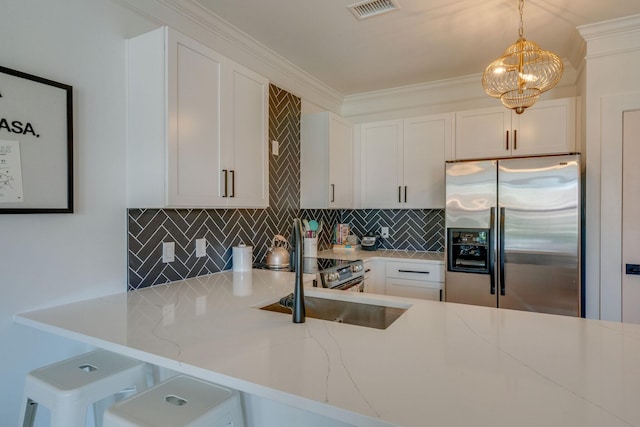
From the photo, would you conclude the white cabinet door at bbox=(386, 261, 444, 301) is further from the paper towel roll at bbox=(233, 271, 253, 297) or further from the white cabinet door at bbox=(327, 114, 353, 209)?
the paper towel roll at bbox=(233, 271, 253, 297)

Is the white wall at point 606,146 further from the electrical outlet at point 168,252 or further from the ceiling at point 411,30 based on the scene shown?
the electrical outlet at point 168,252

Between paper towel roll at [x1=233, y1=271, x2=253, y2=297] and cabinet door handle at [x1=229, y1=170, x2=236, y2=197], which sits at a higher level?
cabinet door handle at [x1=229, y1=170, x2=236, y2=197]

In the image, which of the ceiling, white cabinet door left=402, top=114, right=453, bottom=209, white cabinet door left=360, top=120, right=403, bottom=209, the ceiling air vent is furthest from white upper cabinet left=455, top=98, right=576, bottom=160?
the ceiling air vent

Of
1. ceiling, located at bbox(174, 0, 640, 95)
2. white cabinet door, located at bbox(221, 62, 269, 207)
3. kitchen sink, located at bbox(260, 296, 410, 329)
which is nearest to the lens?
kitchen sink, located at bbox(260, 296, 410, 329)

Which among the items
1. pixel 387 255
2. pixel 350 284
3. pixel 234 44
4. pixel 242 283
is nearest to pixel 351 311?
pixel 242 283

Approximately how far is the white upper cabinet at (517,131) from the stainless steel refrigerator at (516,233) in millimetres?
443

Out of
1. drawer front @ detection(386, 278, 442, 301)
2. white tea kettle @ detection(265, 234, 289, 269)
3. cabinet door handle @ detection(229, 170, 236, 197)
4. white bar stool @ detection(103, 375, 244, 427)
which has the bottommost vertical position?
drawer front @ detection(386, 278, 442, 301)

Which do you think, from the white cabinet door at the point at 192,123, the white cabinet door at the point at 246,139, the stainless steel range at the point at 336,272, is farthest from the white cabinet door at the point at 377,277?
the white cabinet door at the point at 192,123

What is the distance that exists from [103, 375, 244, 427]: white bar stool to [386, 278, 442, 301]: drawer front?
90.4 inches

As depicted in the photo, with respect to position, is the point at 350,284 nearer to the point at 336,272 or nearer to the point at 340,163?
the point at 336,272

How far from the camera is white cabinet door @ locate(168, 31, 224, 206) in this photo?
1.78 m

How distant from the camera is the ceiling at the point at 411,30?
7.44ft

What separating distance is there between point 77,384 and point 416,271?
2625 mm

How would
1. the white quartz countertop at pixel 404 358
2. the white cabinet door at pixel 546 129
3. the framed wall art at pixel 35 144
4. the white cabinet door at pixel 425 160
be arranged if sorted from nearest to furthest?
1. the white quartz countertop at pixel 404 358
2. the framed wall art at pixel 35 144
3. the white cabinet door at pixel 546 129
4. the white cabinet door at pixel 425 160
